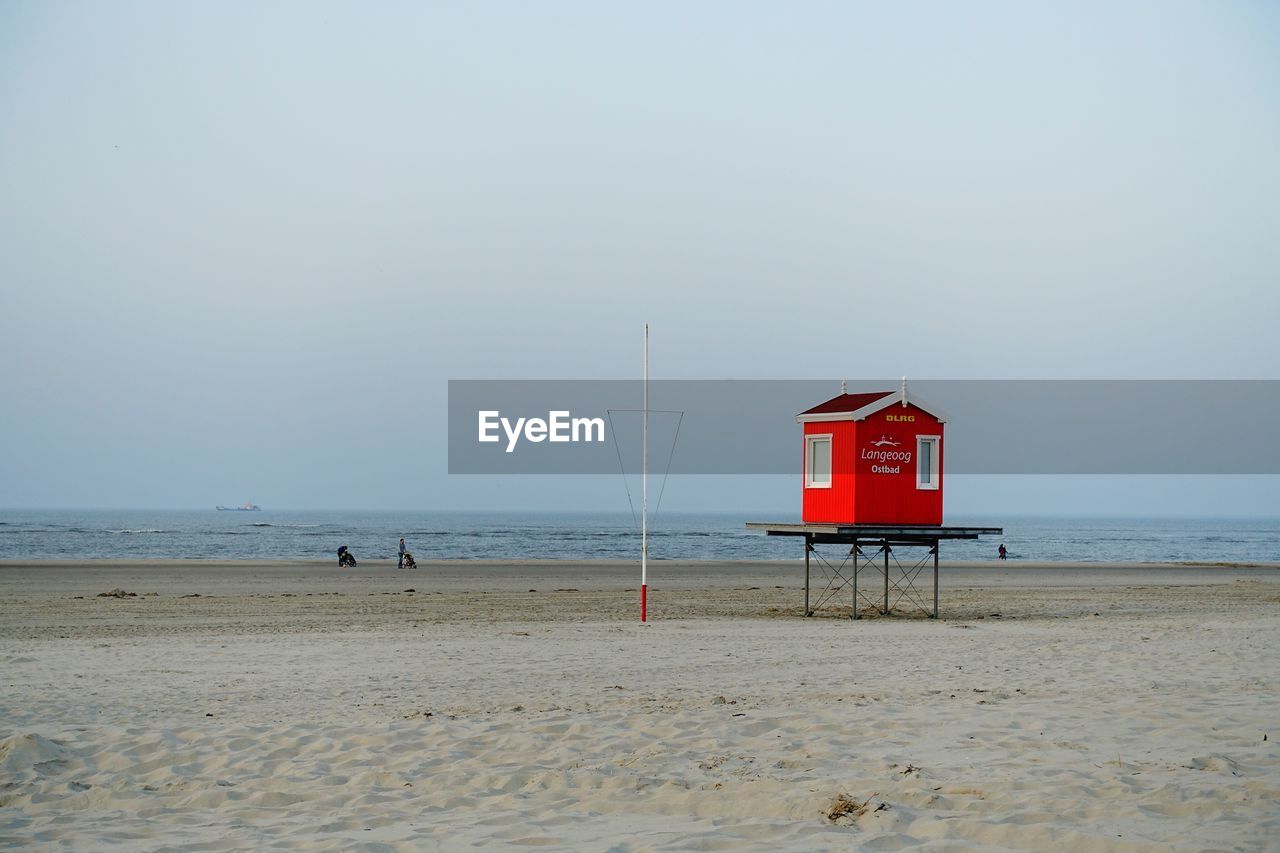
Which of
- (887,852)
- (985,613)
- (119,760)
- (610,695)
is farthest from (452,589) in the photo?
(887,852)

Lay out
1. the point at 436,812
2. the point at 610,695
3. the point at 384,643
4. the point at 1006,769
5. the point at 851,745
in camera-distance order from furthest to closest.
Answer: the point at 384,643 < the point at 610,695 < the point at 851,745 < the point at 1006,769 < the point at 436,812

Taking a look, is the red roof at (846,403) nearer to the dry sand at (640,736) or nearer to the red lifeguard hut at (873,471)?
the red lifeguard hut at (873,471)

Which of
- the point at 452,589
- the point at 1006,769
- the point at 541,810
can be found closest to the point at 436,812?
the point at 541,810

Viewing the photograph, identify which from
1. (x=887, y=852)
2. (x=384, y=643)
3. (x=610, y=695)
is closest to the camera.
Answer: (x=887, y=852)

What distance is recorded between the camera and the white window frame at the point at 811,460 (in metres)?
22.0

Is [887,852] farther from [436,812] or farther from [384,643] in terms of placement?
[384,643]

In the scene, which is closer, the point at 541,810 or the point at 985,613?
the point at 541,810

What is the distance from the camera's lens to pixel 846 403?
22.2 meters

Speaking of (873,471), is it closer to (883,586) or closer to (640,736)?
(640,736)

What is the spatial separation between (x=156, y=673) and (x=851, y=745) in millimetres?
8555

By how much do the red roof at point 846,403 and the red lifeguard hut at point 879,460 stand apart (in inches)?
0.9

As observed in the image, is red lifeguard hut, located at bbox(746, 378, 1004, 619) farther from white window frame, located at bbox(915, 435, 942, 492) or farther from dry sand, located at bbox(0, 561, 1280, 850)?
dry sand, located at bbox(0, 561, 1280, 850)

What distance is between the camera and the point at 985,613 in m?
24.2

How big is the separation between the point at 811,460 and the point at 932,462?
2.45 metres
